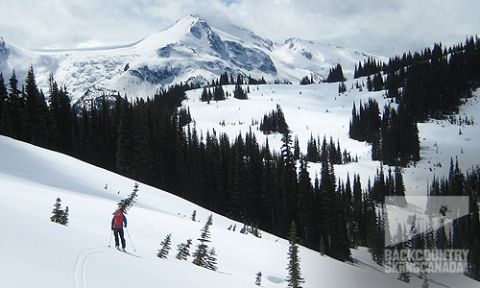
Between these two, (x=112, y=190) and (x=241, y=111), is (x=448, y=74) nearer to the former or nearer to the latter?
(x=241, y=111)

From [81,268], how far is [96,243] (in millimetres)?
4339

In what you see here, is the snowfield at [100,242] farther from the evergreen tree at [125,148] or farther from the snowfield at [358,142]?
the snowfield at [358,142]

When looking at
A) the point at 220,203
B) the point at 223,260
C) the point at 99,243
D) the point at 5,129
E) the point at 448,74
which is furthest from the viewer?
the point at 448,74

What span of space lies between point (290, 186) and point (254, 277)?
5161cm

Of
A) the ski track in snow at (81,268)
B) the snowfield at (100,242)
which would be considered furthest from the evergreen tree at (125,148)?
the ski track in snow at (81,268)

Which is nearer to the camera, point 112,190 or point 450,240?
point 112,190

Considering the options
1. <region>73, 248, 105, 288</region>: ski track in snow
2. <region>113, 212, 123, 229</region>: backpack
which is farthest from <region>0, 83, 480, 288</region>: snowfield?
<region>113, 212, 123, 229</region>: backpack

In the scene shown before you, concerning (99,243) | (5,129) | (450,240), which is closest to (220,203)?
(5,129)

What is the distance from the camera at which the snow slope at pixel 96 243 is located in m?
A: 11.9

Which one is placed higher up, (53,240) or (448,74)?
(448,74)

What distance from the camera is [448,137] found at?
15438 cm

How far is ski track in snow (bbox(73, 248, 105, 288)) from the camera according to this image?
36.6ft

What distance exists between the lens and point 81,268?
12.5 meters

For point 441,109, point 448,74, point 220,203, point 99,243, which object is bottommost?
point 220,203
